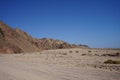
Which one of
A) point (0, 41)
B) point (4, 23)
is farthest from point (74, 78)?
point (4, 23)

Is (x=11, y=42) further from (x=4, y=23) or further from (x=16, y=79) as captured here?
(x=16, y=79)

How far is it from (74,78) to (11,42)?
142 feet

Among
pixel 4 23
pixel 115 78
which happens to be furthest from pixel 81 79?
pixel 4 23

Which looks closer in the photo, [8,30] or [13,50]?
[13,50]

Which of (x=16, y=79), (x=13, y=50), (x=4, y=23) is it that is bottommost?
(x=16, y=79)

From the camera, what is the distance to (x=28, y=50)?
58.1 metres

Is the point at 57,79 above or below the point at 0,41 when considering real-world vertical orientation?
below

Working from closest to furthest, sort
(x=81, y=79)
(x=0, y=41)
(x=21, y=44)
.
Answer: (x=81, y=79), (x=0, y=41), (x=21, y=44)

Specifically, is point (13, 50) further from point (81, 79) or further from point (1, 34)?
point (81, 79)

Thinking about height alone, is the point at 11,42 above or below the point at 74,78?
above

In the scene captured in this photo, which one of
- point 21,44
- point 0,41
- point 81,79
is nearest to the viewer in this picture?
point 81,79

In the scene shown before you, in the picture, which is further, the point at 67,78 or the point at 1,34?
the point at 1,34

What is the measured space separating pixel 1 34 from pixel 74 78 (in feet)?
146

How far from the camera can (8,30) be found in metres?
56.8
